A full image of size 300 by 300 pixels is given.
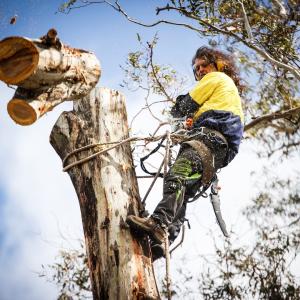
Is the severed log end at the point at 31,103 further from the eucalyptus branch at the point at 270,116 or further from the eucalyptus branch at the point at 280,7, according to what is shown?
the eucalyptus branch at the point at 280,7

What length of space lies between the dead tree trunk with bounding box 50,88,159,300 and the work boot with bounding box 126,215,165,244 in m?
0.05

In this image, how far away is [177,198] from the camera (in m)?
2.33

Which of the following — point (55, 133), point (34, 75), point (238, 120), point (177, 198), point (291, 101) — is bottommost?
point (177, 198)

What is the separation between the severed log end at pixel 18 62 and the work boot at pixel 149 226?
37.4 inches

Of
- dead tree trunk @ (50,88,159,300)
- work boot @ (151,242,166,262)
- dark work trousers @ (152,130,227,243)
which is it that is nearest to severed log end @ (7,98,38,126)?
dead tree trunk @ (50,88,159,300)

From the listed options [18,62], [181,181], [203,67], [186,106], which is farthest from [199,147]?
[18,62]

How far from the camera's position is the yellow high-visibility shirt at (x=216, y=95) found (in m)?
2.76

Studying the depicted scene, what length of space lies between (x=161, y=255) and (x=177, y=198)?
44cm

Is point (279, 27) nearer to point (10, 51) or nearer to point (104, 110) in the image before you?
point (104, 110)

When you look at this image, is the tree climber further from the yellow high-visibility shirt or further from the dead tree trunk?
the dead tree trunk

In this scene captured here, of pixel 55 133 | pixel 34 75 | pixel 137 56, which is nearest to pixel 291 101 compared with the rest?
pixel 137 56

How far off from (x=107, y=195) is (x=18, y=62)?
88 centimetres

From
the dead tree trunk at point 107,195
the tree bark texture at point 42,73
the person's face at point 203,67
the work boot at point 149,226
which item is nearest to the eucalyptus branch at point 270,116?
the person's face at point 203,67

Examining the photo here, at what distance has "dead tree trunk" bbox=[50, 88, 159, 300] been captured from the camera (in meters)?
1.89
